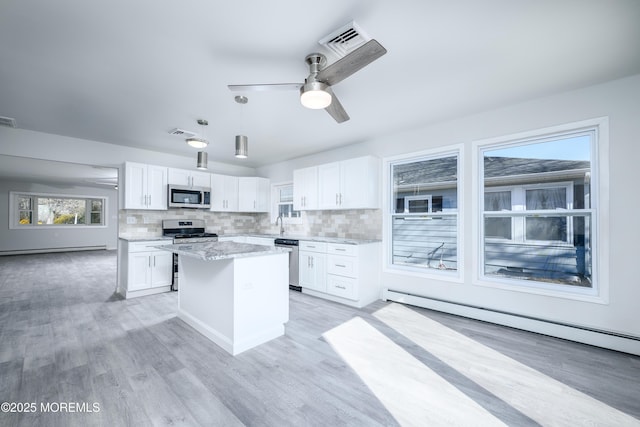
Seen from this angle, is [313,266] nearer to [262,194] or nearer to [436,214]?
[436,214]

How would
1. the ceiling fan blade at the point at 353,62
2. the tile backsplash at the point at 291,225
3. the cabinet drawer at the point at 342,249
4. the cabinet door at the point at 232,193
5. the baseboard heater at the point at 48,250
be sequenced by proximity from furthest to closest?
the baseboard heater at the point at 48,250
the cabinet door at the point at 232,193
the tile backsplash at the point at 291,225
the cabinet drawer at the point at 342,249
the ceiling fan blade at the point at 353,62

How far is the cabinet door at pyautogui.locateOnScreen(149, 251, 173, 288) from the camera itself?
4.38 m

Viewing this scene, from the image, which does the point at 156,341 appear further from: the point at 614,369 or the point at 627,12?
the point at 627,12

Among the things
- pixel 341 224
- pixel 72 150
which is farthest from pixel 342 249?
pixel 72 150

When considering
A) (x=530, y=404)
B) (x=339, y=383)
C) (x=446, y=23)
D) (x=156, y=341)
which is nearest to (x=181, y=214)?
(x=156, y=341)

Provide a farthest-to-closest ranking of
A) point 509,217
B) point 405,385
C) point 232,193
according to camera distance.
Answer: point 232,193 → point 509,217 → point 405,385

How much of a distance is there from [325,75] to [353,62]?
219 mm

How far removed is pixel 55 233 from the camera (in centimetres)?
955

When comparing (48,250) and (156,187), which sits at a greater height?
(156,187)

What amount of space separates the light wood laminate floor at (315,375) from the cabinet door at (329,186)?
74.3 inches

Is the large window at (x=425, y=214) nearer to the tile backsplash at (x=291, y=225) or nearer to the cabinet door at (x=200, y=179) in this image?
the tile backsplash at (x=291, y=225)

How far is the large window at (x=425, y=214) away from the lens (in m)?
3.67

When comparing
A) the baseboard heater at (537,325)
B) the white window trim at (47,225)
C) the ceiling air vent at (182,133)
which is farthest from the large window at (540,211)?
the white window trim at (47,225)

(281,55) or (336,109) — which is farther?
(336,109)
